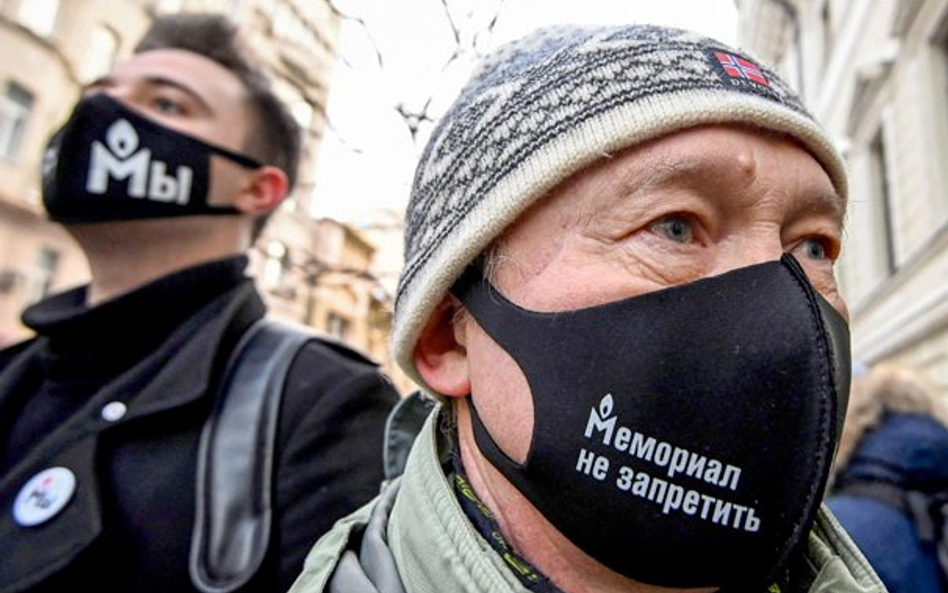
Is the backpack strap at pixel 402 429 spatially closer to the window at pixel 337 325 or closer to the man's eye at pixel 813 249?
the man's eye at pixel 813 249

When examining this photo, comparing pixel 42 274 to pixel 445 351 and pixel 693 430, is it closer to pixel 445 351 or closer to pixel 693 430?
pixel 445 351

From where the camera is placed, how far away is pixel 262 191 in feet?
7.11

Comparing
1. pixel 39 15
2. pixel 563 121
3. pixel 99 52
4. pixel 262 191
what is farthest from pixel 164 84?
pixel 99 52

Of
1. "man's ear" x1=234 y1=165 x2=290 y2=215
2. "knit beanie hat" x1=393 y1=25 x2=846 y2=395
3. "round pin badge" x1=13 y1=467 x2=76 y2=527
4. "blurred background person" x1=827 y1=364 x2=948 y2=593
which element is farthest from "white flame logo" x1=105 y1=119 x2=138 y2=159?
"blurred background person" x1=827 y1=364 x2=948 y2=593

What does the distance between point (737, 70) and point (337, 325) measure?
14694 millimetres

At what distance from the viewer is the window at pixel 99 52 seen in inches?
530

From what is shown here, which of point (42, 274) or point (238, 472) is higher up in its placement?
point (238, 472)

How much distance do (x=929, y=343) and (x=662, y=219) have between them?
7.15 metres

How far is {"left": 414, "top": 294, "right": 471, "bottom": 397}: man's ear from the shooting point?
1176mm

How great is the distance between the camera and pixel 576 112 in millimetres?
1072

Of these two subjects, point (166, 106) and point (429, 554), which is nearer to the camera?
point (429, 554)

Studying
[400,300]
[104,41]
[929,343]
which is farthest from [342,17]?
[104,41]

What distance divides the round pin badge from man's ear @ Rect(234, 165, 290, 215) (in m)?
0.90

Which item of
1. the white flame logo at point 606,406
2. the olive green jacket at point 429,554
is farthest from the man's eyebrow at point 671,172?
the olive green jacket at point 429,554
